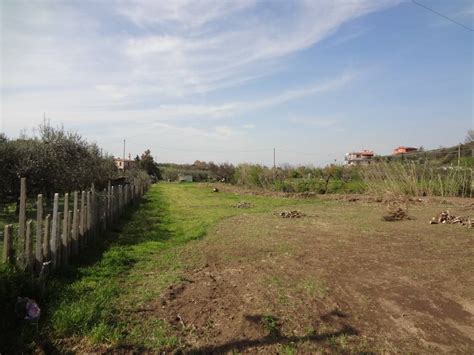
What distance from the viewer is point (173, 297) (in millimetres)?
4969

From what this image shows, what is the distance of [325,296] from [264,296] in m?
0.82

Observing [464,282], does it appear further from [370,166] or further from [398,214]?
[370,166]

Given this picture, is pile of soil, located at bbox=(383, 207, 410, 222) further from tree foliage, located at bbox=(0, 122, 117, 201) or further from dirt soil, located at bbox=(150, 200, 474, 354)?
tree foliage, located at bbox=(0, 122, 117, 201)

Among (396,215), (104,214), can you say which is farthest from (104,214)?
(396,215)

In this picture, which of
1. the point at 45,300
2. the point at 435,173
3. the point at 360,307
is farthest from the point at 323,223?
the point at 435,173

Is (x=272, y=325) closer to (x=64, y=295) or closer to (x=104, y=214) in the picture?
(x=64, y=295)

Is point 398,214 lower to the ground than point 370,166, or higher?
lower

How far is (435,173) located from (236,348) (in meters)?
21.3

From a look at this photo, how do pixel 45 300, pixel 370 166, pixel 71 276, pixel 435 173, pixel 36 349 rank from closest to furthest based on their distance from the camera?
pixel 36 349
pixel 45 300
pixel 71 276
pixel 435 173
pixel 370 166

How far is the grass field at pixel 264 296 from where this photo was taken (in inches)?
149

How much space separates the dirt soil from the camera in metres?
3.85

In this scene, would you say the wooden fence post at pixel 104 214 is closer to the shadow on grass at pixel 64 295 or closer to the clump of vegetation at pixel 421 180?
the shadow on grass at pixel 64 295

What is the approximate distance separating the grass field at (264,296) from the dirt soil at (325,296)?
2cm

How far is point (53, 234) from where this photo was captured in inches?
220
